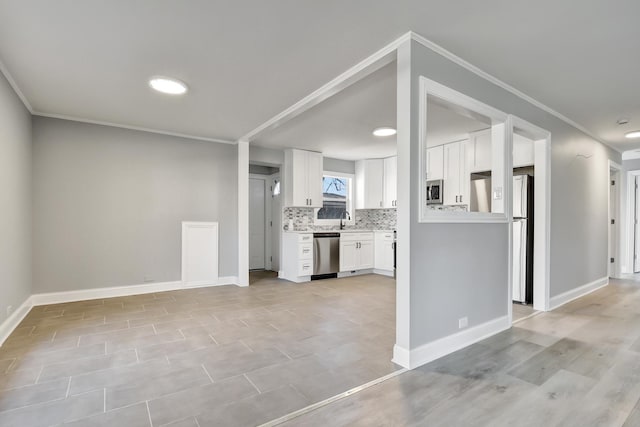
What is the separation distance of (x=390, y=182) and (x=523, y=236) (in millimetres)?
3008

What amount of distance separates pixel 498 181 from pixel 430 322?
5.35 ft

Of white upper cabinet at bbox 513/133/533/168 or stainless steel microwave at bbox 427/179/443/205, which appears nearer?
white upper cabinet at bbox 513/133/533/168

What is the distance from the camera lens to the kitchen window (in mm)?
6914

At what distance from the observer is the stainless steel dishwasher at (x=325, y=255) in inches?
235

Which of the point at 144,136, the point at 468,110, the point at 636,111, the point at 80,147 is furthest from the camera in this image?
the point at 144,136

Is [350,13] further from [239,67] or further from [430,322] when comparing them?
[430,322]

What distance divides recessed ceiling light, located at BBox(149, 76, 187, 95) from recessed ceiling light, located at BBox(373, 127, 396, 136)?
2.63m

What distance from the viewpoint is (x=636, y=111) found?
3.87 meters

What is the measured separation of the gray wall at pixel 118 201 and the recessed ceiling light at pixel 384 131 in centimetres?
244

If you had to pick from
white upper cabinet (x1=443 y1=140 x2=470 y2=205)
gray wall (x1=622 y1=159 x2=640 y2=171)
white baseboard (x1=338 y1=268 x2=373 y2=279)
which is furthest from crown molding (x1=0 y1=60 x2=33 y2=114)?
gray wall (x1=622 y1=159 x2=640 y2=171)

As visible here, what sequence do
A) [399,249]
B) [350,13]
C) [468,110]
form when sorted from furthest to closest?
1. [468,110]
2. [399,249]
3. [350,13]

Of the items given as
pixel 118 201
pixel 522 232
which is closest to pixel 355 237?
pixel 522 232

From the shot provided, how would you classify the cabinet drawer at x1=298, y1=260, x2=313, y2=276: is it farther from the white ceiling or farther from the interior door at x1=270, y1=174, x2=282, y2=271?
the white ceiling

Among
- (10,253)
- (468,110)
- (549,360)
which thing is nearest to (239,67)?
(468,110)
